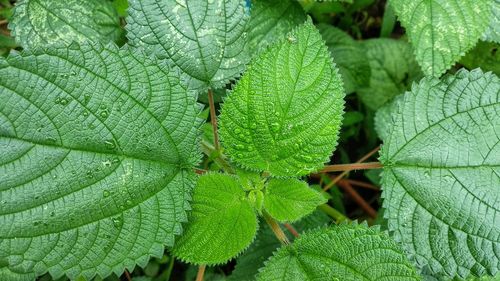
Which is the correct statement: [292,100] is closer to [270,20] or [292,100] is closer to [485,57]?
[270,20]

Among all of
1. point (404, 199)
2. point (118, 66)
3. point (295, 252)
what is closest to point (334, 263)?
point (295, 252)

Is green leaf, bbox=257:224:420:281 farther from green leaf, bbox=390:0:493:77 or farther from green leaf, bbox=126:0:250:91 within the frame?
green leaf, bbox=390:0:493:77

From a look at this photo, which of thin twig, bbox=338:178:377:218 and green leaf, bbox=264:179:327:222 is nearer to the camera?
green leaf, bbox=264:179:327:222

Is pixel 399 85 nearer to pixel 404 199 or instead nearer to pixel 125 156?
pixel 404 199

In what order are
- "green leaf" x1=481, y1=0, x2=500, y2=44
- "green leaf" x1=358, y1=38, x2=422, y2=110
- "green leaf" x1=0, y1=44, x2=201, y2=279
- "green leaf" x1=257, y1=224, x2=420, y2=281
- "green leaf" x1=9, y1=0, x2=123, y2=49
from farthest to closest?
"green leaf" x1=358, y1=38, x2=422, y2=110 < "green leaf" x1=481, y1=0, x2=500, y2=44 < "green leaf" x1=9, y1=0, x2=123, y2=49 < "green leaf" x1=257, y1=224, x2=420, y2=281 < "green leaf" x1=0, y1=44, x2=201, y2=279

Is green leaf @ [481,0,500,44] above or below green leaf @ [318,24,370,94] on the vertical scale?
above

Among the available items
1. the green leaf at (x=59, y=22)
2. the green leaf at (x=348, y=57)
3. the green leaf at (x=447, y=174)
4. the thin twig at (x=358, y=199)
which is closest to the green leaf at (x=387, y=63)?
the green leaf at (x=348, y=57)

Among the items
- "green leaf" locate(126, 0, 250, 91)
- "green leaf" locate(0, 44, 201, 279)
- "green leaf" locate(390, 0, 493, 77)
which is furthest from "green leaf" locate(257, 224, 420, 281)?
"green leaf" locate(390, 0, 493, 77)
